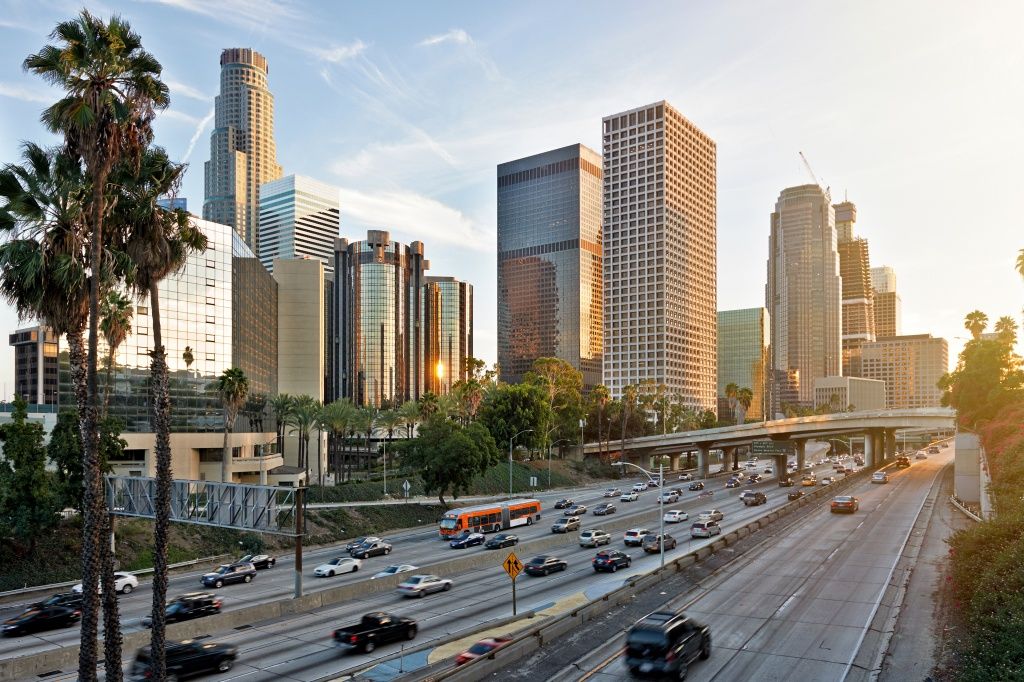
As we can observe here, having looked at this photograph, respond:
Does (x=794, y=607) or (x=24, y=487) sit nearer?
(x=794, y=607)

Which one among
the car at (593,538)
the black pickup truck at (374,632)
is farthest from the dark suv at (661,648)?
the car at (593,538)

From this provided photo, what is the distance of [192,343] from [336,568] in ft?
147

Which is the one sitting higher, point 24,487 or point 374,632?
point 24,487

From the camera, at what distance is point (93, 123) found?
1906cm

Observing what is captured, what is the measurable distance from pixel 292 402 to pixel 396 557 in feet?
178

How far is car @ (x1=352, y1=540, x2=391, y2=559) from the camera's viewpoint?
184 feet

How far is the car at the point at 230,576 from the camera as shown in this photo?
149 ft

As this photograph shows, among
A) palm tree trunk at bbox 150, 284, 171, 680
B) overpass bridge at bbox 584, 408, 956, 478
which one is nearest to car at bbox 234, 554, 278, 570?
palm tree trunk at bbox 150, 284, 171, 680

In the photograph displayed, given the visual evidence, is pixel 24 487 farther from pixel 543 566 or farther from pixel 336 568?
pixel 543 566

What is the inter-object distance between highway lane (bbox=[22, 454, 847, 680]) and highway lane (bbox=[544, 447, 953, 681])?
6.99m

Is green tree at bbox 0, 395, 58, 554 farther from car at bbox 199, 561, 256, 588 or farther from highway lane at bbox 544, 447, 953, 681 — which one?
highway lane at bbox 544, 447, 953, 681

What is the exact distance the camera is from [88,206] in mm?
20594

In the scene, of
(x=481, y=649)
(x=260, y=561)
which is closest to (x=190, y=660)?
(x=481, y=649)

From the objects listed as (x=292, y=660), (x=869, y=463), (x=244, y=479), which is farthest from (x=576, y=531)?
(x=869, y=463)
